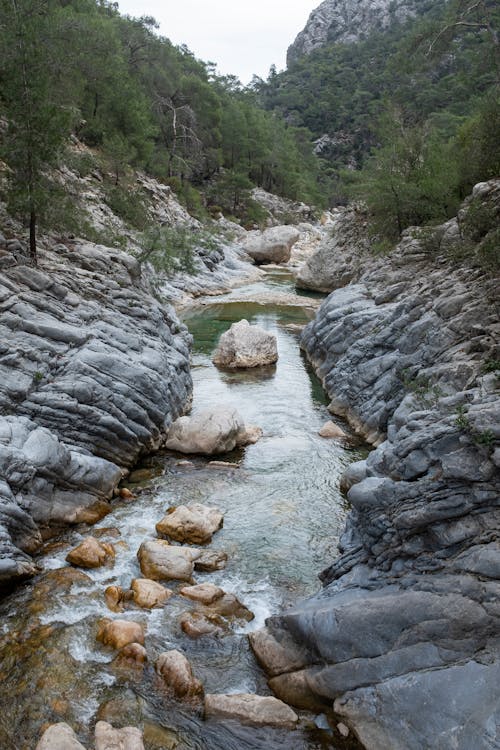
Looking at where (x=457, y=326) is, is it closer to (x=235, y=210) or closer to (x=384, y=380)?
(x=384, y=380)

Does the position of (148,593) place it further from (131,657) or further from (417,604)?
(417,604)

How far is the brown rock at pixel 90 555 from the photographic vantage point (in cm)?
931

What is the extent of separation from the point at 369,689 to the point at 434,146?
2846 cm

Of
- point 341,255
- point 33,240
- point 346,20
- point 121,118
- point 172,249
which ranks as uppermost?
point 346,20

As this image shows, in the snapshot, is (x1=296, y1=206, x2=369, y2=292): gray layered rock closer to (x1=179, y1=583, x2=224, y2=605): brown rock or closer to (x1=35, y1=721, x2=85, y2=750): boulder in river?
(x1=179, y1=583, x2=224, y2=605): brown rock

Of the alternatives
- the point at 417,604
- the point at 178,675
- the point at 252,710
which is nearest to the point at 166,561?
the point at 178,675

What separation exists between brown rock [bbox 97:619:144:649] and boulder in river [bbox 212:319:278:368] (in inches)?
593

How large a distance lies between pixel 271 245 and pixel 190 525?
138 feet

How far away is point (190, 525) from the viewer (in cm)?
1053

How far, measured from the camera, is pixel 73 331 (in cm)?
1353

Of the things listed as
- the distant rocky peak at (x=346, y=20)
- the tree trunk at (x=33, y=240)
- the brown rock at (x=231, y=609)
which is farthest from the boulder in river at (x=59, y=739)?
the distant rocky peak at (x=346, y=20)

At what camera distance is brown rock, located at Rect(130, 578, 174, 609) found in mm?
8539

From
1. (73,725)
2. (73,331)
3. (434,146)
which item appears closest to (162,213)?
(434,146)

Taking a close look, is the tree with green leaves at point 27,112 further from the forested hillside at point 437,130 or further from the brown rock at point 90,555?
the forested hillside at point 437,130
